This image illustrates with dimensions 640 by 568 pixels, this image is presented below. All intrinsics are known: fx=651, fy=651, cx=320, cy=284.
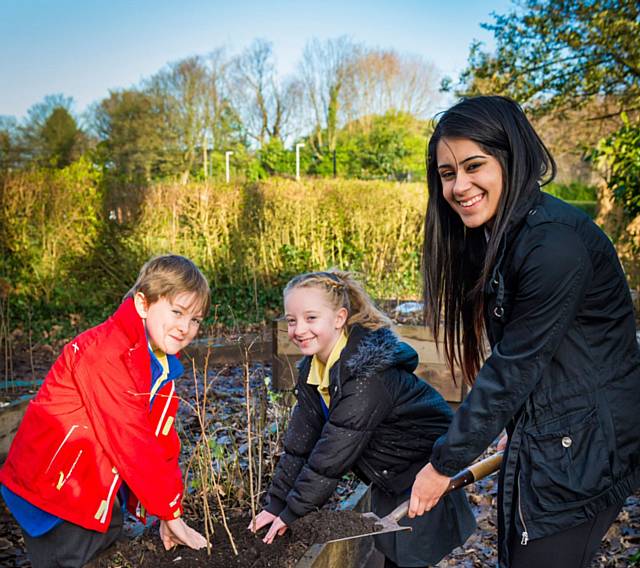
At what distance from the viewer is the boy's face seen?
2.37 metres

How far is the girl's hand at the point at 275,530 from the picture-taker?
2.32 meters

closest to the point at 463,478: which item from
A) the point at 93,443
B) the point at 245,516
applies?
the point at 245,516

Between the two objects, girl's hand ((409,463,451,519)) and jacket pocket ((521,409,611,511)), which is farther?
girl's hand ((409,463,451,519))

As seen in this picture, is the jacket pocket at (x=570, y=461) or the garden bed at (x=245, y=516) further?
the garden bed at (x=245, y=516)

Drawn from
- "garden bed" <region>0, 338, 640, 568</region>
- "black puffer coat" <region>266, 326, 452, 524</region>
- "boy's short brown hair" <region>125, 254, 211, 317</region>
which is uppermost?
"boy's short brown hair" <region>125, 254, 211, 317</region>

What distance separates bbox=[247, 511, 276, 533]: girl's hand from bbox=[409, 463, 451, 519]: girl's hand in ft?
2.52

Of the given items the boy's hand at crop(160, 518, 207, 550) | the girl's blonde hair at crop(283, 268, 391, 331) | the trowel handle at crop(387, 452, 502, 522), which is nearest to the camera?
the trowel handle at crop(387, 452, 502, 522)

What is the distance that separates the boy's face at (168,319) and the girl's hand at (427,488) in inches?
39.4

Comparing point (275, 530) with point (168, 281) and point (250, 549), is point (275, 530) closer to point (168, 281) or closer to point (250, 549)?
point (250, 549)

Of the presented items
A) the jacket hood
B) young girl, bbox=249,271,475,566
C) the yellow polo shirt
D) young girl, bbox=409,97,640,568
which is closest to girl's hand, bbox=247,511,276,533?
young girl, bbox=249,271,475,566

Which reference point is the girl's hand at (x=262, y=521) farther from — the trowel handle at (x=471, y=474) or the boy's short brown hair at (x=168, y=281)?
the boy's short brown hair at (x=168, y=281)

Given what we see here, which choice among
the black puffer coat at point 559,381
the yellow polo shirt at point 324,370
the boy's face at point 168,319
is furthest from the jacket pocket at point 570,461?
the boy's face at point 168,319

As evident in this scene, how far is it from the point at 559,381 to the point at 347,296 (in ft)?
3.90

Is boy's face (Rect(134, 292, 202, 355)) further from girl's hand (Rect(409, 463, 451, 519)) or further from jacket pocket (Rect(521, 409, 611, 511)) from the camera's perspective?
jacket pocket (Rect(521, 409, 611, 511))
